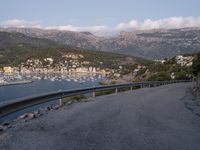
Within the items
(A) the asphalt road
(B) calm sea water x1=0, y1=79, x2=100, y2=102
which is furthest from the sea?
(A) the asphalt road

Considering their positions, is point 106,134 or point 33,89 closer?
point 106,134

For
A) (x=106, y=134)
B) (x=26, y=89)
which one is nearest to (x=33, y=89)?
(x=26, y=89)

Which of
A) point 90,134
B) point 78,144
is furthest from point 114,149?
point 90,134

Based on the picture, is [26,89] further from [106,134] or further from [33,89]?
[106,134]

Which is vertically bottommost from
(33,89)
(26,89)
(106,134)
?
(26,89)

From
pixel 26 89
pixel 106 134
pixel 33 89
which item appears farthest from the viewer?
pixel 26 89

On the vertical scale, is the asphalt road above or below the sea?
above

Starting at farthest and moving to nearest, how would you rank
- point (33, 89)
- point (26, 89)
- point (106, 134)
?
point (26, 89) → point (33, 89) → point (106, 134)

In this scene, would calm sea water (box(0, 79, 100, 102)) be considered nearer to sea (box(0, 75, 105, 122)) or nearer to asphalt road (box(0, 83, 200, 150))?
sea (box(0, 75, 105, 122))

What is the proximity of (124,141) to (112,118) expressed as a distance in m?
3.52

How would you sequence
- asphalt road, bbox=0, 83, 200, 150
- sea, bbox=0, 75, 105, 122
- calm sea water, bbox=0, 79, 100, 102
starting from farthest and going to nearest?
calm sea water, bbox=0, 79, 100, 102, sea, bbox=0, 75, 105, 122, asphalt road, bbox=0, 83, 200, 150

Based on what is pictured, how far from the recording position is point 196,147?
23.1 feet

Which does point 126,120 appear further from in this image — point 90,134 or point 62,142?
point 62,142

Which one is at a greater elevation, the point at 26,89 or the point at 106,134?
the point at 106,134
